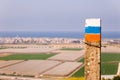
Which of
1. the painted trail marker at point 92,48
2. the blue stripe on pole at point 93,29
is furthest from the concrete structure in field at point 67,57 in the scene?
the blue stripe on pole at point 93,29

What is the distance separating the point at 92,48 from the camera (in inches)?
192

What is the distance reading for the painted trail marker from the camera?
4.72 m

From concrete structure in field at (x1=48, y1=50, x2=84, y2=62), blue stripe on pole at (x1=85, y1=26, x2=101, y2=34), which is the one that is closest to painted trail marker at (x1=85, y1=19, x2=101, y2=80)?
blue stripe on pole at (x1=85, y1=26, x2=101, y2=34)

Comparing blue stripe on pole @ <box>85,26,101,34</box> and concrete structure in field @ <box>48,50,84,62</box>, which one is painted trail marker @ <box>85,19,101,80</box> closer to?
blue stripe on pole @ <box>85,26,101,34</box>

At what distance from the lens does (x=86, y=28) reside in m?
4.74

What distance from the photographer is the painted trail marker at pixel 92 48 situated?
4723mm

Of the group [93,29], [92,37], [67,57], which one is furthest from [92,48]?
[67,57]

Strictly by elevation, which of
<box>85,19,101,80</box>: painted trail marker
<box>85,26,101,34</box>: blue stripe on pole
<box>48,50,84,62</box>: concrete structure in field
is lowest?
<box>48,50,84,62</box>: concrete structure in field

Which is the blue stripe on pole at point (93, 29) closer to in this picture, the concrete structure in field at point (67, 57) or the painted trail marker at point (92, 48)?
the painted trail marker at point (92, 48)

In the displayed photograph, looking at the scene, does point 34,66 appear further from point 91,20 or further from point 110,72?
point 91,20

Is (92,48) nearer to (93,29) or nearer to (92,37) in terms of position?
(92,37)

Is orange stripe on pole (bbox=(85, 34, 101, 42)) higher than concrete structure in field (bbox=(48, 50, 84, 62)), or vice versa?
orange stripe on pole (bbox=(85, 34, 101, 42))

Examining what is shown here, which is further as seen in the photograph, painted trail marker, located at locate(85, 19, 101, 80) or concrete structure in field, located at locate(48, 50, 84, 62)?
concrete structure in field, located at locate(48, 50, 84, 62)

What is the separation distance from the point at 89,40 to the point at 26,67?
36244 mm
